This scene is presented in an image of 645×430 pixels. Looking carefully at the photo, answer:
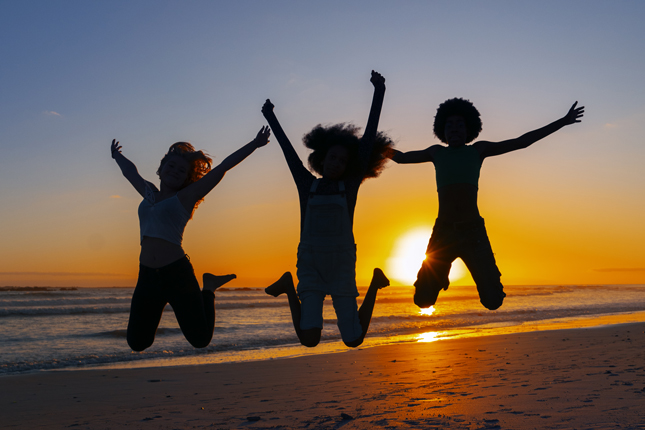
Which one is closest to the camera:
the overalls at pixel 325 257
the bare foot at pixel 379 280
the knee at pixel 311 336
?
the knee at pixel 311 336

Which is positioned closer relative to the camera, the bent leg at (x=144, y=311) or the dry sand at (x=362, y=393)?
the bent leg at (x=144, y=311)

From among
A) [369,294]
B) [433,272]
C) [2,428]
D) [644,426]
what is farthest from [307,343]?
[2,428]

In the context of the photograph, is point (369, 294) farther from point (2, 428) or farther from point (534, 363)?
point (534, 363)

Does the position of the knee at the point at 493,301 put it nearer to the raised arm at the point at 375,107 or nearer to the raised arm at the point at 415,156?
the raised arm at the point at 415,156

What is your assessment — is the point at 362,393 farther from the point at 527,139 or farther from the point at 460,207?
the point at 527,139

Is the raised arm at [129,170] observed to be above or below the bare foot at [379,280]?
above

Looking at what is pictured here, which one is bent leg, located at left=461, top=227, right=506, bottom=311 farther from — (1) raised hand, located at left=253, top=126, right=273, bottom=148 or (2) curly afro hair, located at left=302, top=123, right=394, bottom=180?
(1) raised hand, located at left=253, top=126, right=273, bottom=148

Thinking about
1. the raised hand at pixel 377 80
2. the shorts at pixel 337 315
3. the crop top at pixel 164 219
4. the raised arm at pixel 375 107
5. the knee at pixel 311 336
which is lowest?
the knee at pixel 311 336

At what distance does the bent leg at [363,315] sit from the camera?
5.34 meters

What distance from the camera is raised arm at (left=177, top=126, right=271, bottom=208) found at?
5.23m

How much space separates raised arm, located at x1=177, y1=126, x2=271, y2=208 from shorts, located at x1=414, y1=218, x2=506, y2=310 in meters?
2.18

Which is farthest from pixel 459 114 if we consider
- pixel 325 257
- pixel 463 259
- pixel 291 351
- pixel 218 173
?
pixel 291 351

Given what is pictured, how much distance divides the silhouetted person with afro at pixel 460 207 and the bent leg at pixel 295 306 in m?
1.39

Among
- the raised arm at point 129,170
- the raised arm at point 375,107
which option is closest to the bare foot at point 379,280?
the raised arm at point 375,107
